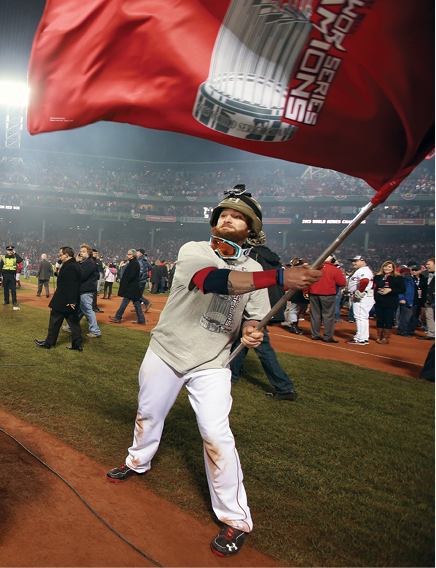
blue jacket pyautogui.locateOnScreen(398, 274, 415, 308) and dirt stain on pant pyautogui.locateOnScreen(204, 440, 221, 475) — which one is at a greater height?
blue jacket pyautogui.locateOnScreen(398, 274, 415, 308)

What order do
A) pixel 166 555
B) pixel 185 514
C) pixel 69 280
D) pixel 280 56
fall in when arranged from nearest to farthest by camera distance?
pixel 280 56, pixel 166 555, pixel 185 514, pixel 69 280

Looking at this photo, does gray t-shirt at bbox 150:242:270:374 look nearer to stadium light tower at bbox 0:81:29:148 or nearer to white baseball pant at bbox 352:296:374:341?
white baseball pant at bbox 352:296:374:341

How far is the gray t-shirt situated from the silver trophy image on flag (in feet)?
2.71

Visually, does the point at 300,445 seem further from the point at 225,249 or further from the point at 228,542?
the point at 225,249

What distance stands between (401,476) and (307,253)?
4193 centimetres

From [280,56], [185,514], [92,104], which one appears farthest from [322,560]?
[92,104]

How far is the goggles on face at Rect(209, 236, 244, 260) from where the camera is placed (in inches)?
98.5

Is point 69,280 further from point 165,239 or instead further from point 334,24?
point 165,239

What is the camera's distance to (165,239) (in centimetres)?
5041

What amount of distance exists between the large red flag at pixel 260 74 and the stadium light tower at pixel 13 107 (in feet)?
130

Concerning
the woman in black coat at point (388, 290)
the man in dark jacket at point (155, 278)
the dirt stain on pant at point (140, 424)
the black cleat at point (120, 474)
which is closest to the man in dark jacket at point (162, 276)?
the man in dark jacket at point (155, 278)

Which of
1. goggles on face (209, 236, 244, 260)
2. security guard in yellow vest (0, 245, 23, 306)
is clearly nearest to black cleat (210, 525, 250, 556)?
goggles on face (209, 236, 244, 260)

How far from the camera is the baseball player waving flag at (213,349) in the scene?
2.38 meters

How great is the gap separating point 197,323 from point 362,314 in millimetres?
8230
